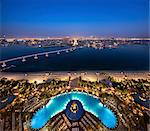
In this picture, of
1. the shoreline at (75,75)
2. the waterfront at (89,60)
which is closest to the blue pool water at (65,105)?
the shoreline at (75,75)

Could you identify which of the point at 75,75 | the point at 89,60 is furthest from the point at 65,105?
the point at 89,60

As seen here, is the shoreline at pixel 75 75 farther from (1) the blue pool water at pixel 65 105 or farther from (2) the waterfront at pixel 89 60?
(1) the blue pool water at pixel 65 105

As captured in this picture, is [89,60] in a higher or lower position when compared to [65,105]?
higher

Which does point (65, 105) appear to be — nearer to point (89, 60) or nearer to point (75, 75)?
point (75, 75)

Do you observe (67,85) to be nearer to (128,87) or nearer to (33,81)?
(33,81)

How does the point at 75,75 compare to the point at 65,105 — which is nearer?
the point at 65,105

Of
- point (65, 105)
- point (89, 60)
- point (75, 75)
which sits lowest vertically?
point (65, 105)
